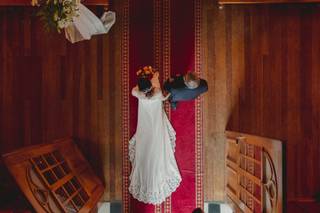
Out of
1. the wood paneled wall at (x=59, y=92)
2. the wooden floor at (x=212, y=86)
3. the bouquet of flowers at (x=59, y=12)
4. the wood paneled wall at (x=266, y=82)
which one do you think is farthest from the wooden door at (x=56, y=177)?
the wood paneled wall at (x=266, y=82)

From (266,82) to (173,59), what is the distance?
114 cm

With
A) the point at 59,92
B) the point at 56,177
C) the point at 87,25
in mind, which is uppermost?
the point at 87,25

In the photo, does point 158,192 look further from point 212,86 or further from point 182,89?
point 212,86

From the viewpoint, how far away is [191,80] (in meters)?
3.39

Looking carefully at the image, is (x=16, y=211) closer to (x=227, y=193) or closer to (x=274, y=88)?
(x=227, y=193)

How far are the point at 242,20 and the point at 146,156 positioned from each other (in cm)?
196

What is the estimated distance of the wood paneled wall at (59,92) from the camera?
4.45 meters

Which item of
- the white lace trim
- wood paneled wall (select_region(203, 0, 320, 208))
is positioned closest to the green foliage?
wood paneled wall (select_region(203, 0, 320, 208))

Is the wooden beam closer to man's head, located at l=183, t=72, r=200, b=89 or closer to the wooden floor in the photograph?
the wooden floor

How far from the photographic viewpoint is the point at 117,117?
445 centimetres

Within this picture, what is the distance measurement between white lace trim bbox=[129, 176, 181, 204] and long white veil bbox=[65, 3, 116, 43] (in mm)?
1793

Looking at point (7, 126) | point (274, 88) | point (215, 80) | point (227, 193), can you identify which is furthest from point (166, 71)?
point (7, 126)

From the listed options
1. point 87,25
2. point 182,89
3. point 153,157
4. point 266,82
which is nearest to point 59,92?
point 87,25

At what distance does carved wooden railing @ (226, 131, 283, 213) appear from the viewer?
8.41ft
